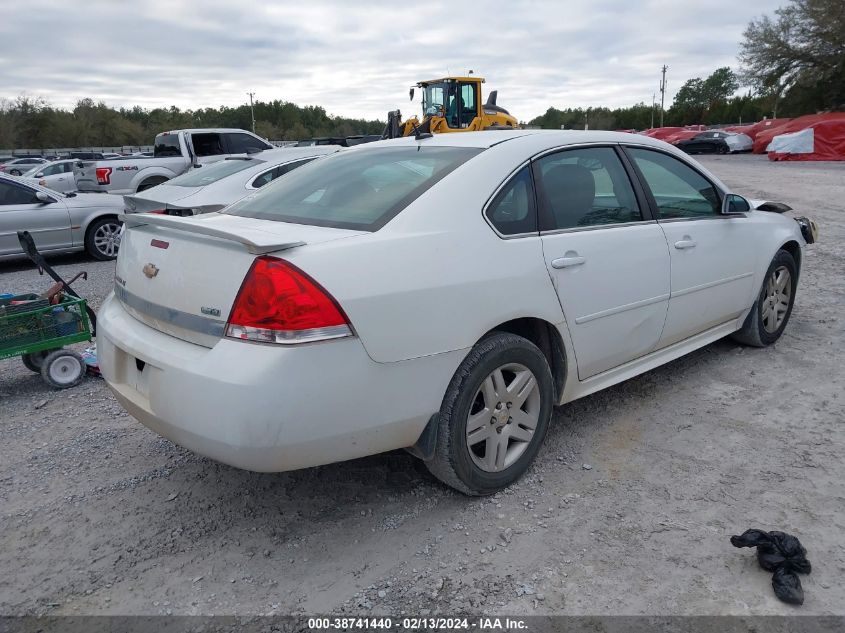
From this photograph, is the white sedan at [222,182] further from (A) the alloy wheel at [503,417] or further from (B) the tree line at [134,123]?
(B) the tree line at [134,123]

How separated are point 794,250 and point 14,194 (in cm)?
959

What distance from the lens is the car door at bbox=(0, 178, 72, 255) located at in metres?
9.06

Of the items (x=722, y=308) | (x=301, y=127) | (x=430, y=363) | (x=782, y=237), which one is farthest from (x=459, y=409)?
(x=301, y=127)

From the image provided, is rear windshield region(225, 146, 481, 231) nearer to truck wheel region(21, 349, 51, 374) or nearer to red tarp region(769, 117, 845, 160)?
truck wheel region(21, 349, 51, 374)

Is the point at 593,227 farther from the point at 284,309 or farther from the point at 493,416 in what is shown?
the point at 284,309

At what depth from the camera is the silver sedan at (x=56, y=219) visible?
9.13 metres

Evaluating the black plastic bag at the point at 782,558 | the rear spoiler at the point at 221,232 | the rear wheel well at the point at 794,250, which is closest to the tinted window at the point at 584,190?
the rear spoiler at the point at 221,232

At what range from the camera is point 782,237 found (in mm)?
4746

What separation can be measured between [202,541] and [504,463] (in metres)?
1.34

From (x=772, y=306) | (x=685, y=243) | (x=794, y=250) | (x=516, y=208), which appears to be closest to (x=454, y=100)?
(x=794, y=250)

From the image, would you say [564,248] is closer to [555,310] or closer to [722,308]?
[555,310]

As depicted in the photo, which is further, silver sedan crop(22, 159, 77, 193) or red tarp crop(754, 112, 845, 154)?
red tarp crop(754, 112, 845, 154)

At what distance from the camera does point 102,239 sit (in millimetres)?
9953

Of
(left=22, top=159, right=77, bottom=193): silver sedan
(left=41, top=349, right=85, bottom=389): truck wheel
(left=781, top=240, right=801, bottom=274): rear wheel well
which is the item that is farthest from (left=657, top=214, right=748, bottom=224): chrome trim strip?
(left=22, top=159, right=77, bottom=193): silver sedan
